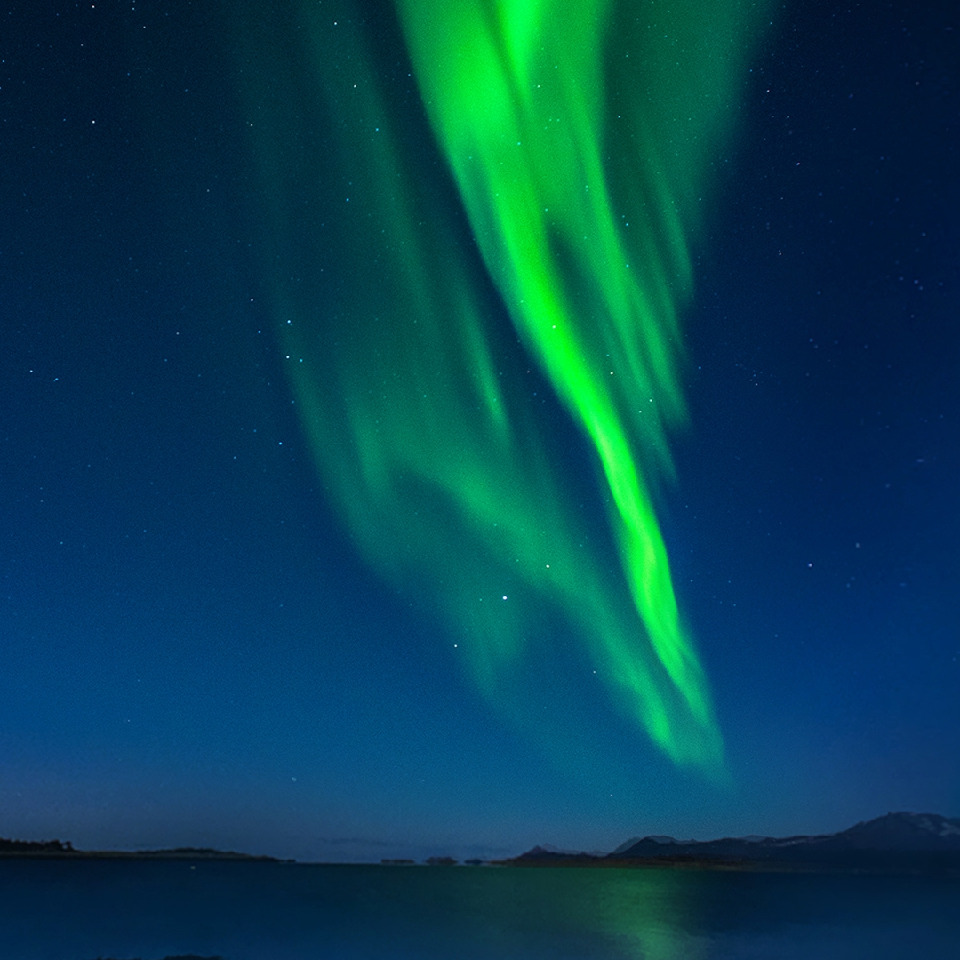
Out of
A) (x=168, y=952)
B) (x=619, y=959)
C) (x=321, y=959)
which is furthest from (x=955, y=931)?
(x=168, y=952)

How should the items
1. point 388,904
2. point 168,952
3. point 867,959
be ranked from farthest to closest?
1. point 388,904
2. point 867,959
3. point 168,952

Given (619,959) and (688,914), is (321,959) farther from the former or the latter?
(688,914)

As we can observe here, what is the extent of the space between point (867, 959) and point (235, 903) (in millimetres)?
44890

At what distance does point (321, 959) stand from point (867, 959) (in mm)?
23340

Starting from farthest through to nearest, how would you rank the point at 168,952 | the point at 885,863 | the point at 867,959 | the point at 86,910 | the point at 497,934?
the point at 885,863 < the point at 86,910 < the point at 497,934 < the point at 867,959 < the point at 168,952

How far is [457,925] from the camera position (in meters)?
49.8

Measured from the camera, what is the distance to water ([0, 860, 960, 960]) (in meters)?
36.1

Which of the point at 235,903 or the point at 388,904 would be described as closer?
the point at 235,903

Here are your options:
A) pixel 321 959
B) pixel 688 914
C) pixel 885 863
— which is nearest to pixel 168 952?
pixel 321 959

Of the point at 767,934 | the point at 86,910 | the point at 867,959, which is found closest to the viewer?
the point at 867,959

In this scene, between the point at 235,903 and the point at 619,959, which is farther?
the point at 235,903

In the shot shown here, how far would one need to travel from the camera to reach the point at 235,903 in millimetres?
62031

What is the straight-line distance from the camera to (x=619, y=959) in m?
34.4

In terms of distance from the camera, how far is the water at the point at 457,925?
1420 inches
